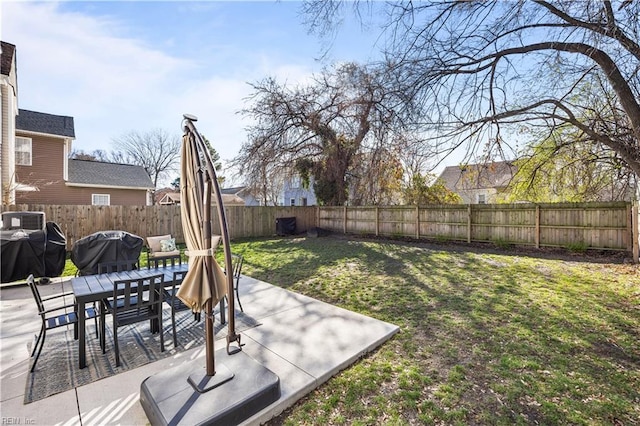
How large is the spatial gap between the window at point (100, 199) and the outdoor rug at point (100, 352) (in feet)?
46.5

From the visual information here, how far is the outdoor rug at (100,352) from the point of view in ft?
8.09

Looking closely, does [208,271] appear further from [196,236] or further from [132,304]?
[132,304]

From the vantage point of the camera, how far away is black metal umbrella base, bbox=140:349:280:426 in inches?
74.2

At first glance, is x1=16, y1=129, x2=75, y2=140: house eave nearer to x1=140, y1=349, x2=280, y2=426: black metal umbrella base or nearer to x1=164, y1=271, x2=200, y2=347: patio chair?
x1=164, y1=271, x2=200, y2=347: patio chair

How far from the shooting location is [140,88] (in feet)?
23.5

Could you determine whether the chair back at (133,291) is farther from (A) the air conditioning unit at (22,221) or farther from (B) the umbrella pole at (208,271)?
(A) the air conditioning unit at (22,221)

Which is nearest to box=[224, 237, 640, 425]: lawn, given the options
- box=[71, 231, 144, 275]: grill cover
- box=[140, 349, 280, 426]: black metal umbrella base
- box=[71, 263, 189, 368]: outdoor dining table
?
box=[140, 349, 280, 426]: black metal umbrella base

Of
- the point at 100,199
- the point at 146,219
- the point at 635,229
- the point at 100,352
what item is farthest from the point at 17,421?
the point at 100,199

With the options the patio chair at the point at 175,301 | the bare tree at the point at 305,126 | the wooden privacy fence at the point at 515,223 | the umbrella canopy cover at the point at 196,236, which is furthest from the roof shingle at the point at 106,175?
the umbrella canopy cover at the point at 196,236

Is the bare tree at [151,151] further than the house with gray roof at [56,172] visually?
Yes

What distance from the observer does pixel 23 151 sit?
1220cm

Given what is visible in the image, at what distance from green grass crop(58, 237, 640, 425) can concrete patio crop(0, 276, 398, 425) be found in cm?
14

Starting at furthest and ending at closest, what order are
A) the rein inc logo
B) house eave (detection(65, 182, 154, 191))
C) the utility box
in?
the utility box < house eave (detection(65, 182, 154, 191)) < the rein inc logo

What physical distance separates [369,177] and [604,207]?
683 centimetres
